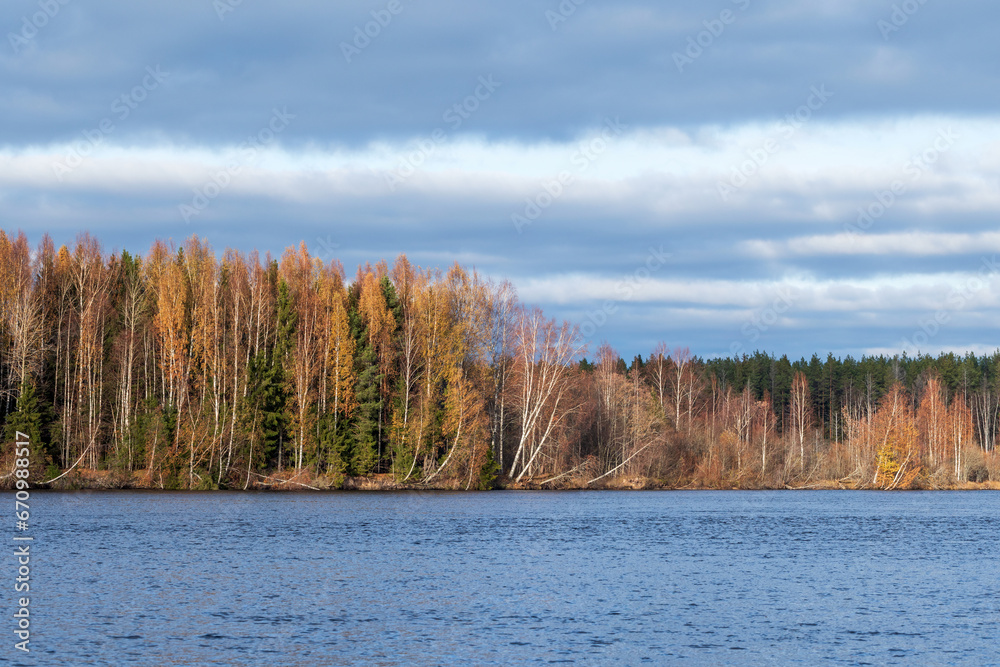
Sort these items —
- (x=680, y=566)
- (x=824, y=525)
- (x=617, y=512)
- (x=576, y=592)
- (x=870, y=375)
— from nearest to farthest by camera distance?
(x=576, y=592)
(x=680, y=566)
(x=824, y=525)
(x=617, y=512)
(x=870, y=375)

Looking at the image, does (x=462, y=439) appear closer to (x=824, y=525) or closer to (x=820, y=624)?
(x=824, y=525)

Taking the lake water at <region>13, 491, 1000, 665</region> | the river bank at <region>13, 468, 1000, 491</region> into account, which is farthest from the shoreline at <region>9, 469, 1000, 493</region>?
the lake water at <region>13, 491, 1000, 665</region>

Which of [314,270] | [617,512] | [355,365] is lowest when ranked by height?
[617,512]

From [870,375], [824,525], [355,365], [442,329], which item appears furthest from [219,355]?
[870,375]

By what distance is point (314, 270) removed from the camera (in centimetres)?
10894

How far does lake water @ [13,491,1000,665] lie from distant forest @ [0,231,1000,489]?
15.7 meters

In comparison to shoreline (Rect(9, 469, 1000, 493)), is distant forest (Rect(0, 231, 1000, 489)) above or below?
above

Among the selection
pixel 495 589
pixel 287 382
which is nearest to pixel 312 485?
pixel 287 382

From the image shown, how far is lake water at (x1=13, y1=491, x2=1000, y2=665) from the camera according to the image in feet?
82.0

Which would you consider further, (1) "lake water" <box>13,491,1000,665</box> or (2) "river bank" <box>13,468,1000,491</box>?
(2) "river bank" <box>13,468,1000,491</box>

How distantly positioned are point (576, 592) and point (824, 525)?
35.9 m

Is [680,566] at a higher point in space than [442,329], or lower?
lower

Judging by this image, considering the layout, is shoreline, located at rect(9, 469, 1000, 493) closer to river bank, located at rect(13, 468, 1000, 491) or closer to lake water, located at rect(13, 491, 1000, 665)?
river bank, located at rect(13, 468, 1000, 491)

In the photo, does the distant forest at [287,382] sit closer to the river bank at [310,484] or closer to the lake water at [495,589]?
the river bank at [310,484]
